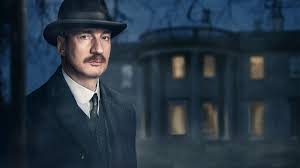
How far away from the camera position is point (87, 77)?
4.38 m

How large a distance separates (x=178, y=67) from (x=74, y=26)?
133cm

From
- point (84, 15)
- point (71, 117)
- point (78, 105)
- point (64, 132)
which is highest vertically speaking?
point (84, 15)

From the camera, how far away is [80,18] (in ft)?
14.2

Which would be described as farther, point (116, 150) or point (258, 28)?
point (258, 28)

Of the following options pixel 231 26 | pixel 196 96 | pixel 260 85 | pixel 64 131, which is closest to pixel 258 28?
pixel 231 26

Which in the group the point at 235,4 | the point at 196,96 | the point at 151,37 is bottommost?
the point at 196,96

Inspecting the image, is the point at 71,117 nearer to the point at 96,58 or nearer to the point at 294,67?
the point at 96,58

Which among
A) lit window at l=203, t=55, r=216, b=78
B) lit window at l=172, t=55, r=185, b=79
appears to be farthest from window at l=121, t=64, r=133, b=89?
lit window at l=203, t=55, r=216, b=78

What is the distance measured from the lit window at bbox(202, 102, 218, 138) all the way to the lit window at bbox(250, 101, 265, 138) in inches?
17.4

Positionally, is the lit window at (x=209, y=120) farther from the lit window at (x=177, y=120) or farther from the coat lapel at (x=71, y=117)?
the coat lapel at (x=71, y=117)

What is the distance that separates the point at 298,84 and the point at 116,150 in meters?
2.31

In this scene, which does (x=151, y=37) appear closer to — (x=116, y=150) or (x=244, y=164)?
(x=116, y=150)

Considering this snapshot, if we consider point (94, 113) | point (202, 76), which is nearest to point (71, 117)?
point (94, 113)

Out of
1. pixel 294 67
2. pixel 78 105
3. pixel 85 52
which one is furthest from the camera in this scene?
pixel 294 67
